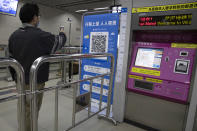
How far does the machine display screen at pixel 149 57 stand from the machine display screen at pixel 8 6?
459cm

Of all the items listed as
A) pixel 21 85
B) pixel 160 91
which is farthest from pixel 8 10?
pixel 160 91

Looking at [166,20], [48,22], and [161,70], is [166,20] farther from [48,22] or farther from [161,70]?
[48,22]

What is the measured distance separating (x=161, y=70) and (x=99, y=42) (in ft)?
3.58

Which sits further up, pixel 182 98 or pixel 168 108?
pixel 182 98

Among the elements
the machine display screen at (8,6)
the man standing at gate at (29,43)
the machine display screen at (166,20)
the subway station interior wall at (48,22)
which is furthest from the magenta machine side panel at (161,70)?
the subway station interior wall at (48,22)

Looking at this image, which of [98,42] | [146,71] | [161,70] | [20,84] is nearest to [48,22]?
[98,42]

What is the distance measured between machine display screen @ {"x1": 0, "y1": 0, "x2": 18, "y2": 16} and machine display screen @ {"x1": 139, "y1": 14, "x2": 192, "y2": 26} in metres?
4.52

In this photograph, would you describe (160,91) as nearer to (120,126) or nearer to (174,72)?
(174,72)

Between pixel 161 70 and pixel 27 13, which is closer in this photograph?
pixel 27 13

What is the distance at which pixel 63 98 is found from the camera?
3.11 meters

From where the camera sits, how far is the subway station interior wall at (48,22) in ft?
20.6

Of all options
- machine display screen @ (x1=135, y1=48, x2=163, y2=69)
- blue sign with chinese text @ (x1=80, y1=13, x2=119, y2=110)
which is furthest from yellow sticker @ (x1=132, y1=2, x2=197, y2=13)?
machine display screen @ (x1=135, y1=48, x2=163, y2=69)

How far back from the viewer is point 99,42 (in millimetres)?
2338

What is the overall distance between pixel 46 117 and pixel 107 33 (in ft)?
5.64
